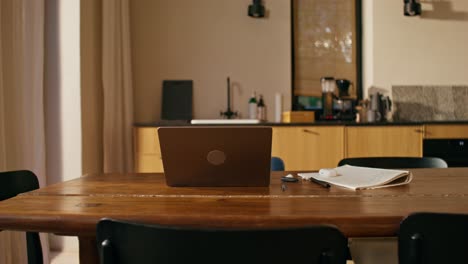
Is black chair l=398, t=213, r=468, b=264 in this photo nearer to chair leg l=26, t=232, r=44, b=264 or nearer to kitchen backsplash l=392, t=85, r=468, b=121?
chair leg l=26, t=232, r=44, b=264

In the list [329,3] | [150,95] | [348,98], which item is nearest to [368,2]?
[329,3]

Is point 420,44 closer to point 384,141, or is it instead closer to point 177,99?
point 384,141

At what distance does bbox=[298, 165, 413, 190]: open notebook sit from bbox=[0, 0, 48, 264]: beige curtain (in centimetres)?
167

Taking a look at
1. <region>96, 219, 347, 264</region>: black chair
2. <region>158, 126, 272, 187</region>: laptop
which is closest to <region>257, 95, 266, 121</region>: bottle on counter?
<region>158, 126, 272, 187</region>: laptop

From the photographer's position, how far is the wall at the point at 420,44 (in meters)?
3.90

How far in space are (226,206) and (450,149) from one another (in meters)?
3.01

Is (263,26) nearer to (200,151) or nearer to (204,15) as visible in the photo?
(204,15)

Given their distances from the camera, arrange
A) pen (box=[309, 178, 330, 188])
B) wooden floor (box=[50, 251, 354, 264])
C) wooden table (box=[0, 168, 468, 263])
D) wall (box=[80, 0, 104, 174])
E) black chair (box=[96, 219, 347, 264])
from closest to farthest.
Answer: black chair (box=[96, 219, 347, 264]), wooden table (box=[0, 168, 468, 263]), pen (box=[309, 178, 330, 188]), wooden floor (box=[50, 251, 354, 264]), wall (box=[80, 0, 104, 174])

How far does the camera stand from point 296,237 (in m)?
0.65

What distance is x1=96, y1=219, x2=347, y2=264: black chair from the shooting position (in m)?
0.65

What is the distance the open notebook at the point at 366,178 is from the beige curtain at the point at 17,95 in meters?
1.67

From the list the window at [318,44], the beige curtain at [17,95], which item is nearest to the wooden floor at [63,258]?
the beige curtain at [17,95]

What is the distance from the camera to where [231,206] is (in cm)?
100

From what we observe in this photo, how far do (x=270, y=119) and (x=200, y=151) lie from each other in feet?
9.48
